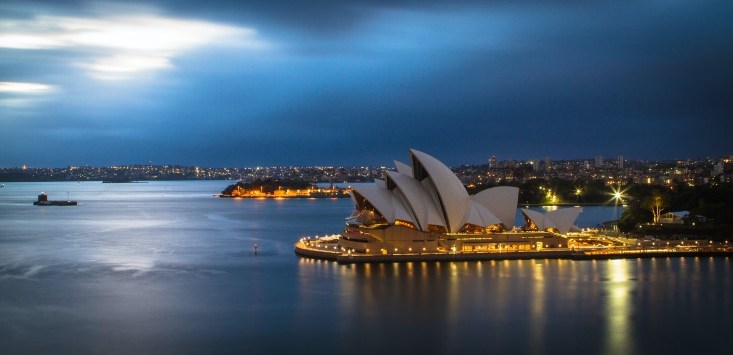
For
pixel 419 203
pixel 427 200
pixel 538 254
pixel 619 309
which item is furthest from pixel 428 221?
pixel 619 309

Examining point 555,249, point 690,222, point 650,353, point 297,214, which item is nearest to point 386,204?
point 555,249

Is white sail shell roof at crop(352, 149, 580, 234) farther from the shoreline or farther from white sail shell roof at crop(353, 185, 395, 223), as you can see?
the shoreline

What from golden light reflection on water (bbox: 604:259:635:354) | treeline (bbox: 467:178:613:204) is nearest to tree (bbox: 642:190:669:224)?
golden light reflection on water (bbox: 604:259:635:354)

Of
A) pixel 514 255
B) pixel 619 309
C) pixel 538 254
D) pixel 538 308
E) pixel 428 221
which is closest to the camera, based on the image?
→ pixel 619 309

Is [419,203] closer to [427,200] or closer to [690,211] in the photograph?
[427,200]

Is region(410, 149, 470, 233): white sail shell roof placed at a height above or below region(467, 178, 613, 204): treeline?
above

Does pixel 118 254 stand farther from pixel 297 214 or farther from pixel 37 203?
pixel 37 203

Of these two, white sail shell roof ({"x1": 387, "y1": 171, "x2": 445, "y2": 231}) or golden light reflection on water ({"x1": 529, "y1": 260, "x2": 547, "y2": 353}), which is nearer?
golden light reflection on water ({"x1": 529, "y1": 260, "x2": 547, "y2": 353})

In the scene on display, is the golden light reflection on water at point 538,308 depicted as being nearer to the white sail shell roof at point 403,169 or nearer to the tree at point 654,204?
the white sail shell roof at point 403,169
